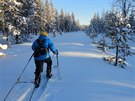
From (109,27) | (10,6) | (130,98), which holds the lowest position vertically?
(130,98)

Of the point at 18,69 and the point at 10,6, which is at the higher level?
the point at 10,6

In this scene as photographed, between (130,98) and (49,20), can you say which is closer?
(130,98)

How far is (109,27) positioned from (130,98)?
12868 mm

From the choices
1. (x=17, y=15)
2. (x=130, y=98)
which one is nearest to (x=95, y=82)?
(x=130, y=98)

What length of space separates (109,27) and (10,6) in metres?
12.9

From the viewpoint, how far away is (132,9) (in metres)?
36.8

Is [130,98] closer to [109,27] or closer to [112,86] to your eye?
[112,86]

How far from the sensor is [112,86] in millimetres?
10297

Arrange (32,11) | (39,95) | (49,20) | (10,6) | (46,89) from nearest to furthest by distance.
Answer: (39,95)
(46,89)
(10,6)
(32,11)
(49,20)

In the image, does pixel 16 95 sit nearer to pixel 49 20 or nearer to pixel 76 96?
pixel 76 96

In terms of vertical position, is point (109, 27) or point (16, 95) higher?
point (109, 27)

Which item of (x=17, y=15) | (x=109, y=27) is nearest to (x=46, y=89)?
(x=109, y=27)

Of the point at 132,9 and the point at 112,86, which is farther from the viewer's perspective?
the point at 132,9

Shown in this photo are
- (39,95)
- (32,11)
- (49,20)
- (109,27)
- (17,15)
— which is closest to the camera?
(39,95)
